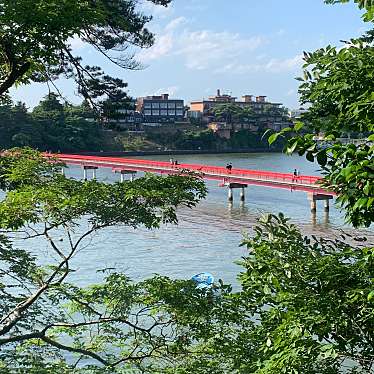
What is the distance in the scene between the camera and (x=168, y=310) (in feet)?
15.5

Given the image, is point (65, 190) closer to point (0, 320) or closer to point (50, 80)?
point (0, 320)

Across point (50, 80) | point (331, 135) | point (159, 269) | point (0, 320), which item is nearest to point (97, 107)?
point (50, 80)

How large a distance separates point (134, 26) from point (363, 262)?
475 centimetres

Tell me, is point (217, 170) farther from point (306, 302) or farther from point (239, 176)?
point (306, 302)

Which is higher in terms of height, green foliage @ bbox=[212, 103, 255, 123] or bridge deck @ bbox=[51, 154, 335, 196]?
green foliage @ bbox=[212, 103, 255, 123]

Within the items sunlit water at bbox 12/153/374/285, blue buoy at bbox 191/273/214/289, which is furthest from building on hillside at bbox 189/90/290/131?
blue buoy at bbox 191/273/214/289

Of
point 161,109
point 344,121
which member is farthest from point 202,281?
point 161,109

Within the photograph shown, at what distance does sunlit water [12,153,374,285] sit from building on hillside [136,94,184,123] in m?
49.6

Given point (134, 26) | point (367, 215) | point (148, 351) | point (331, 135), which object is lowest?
point (148, 351)

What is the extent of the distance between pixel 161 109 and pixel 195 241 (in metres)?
65.0

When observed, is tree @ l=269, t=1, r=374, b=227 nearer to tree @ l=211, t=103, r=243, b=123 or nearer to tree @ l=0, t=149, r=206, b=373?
tree @ l=0, t=149, r=206, b=373

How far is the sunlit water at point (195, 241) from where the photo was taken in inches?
637

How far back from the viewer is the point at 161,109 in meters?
84.6

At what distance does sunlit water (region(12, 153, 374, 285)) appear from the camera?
53.1 feet
